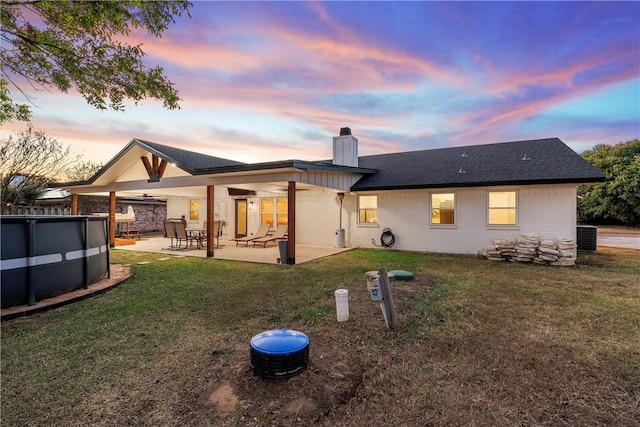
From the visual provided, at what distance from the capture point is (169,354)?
335cm

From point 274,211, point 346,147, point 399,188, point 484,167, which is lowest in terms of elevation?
point 274,211

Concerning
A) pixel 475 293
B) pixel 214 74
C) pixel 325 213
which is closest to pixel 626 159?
pixel 325 213

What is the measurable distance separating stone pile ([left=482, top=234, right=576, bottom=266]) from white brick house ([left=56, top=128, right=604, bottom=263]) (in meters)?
0.61

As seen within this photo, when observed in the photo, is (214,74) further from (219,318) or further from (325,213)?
(219,318)

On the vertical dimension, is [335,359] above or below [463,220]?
below

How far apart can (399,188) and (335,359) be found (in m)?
9.56

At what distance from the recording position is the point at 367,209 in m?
13.3

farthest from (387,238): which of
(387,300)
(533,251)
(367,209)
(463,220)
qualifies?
(387,300)

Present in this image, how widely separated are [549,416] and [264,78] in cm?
1127

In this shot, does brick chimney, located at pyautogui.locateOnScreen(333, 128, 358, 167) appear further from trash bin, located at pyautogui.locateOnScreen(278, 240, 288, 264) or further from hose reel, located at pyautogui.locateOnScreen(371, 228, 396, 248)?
trash bin, located at pyautogui.locateOnScreen(278, 240, 288, 264)

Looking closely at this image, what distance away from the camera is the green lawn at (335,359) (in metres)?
2.37

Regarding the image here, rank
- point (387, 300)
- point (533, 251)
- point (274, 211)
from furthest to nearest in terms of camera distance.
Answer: point (274, 211) → point (533, 251) → point (387, 300)

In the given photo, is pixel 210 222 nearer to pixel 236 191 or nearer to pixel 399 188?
pixel 236 191

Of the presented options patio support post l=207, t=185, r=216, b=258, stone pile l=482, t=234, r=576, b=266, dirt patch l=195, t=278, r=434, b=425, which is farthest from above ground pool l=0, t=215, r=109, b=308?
Answer: stone pile l=482, t=234, r=576, b=266
